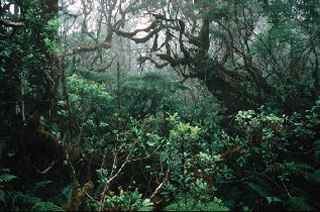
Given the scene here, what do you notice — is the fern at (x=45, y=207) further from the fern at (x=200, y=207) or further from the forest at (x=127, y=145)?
the fern at (x=200, y=207)

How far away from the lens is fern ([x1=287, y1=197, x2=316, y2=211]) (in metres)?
6.67

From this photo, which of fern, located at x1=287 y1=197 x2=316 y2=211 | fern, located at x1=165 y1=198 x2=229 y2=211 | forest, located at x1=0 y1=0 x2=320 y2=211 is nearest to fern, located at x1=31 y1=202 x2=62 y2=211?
forest, located at x1=0 y1=0 x2=320 y2=211

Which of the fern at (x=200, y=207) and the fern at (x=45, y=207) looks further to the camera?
the fern at (x=45, y=207)

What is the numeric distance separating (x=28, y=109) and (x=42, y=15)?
2562 millimetres

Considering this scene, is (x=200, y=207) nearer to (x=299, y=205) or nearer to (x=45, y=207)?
(x=299, y=205)

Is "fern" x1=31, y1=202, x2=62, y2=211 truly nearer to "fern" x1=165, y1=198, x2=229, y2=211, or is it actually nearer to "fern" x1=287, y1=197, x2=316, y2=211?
"fern" x1=165, y1=198, x2=229, y2=211

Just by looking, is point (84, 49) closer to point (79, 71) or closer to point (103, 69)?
point (103, 69)

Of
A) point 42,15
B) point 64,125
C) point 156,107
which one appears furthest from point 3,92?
point 156,107

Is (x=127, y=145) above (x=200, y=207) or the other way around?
above

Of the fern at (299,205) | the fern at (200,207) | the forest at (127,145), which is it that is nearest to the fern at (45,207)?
the forest at (127,145)

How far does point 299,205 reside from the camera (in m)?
6.75

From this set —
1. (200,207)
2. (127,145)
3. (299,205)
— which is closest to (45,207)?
(127,145)

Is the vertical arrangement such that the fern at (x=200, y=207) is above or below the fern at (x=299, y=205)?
above

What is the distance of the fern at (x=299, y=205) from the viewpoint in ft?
21.9
